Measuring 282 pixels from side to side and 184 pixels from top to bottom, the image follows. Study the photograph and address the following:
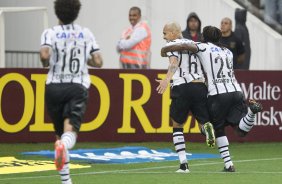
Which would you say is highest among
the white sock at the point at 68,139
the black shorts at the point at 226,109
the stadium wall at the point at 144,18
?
the stadium wall at the point at 144,18

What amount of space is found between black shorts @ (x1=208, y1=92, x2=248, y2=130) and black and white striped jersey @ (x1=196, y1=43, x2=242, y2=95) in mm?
88

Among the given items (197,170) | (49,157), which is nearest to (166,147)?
(49,157)

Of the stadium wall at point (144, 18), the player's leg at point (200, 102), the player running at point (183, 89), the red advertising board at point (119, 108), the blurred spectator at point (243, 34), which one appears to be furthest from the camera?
the stadium wall at point (144, 18)

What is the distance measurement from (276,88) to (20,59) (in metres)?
7.65

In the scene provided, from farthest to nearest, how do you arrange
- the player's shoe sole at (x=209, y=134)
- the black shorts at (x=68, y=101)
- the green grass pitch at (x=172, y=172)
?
the player's shoe sole at (x=209, y=134) → the green grass pitch at (x=172, y=172) → the black shorts at (x=68, y=101)

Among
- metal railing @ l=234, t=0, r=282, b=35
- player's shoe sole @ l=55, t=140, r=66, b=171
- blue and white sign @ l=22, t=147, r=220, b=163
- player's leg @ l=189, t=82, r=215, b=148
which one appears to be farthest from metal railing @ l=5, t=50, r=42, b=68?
player's shoe sole @ l=55, t=140, r=66, b=171

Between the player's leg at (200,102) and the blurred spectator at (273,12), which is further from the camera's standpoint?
the blurred spectator at (273,12)

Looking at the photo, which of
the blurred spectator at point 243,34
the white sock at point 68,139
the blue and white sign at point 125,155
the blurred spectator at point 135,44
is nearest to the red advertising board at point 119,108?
the blurred spectator at point 135,44

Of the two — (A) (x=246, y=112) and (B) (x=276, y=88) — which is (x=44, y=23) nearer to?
(B) (x=276, y=88)

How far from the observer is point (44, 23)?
83.0 feet

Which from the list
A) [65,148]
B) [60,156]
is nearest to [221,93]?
[65,148]

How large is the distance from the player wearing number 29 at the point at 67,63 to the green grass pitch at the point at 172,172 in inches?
75.2

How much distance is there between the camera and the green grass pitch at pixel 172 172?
15227 mm

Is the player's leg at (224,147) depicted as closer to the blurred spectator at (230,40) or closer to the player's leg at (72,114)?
the player's leg at (72,114)
